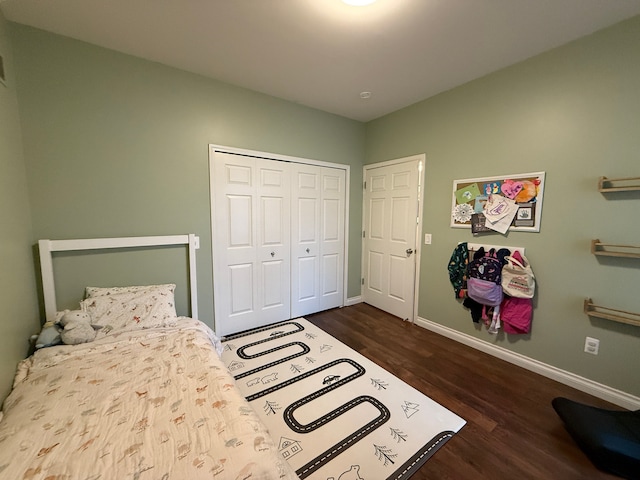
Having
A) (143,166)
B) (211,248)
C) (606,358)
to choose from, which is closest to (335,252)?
(211,248)

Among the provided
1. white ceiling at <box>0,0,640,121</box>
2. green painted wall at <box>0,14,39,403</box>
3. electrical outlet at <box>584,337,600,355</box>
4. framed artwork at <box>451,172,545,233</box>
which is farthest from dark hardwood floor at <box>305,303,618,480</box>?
white ceiling at <box>0,0,640,121</box>

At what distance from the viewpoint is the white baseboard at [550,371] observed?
1788 millimetres

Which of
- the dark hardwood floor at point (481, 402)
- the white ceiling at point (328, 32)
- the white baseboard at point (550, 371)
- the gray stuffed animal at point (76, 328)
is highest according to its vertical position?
the white ceiling at point (328, 32)

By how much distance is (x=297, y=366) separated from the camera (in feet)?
7.22

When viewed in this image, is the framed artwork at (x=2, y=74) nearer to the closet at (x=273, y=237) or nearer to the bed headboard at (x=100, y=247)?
the bed headboard at (x=100, y=247)

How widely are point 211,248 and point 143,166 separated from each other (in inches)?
36.5

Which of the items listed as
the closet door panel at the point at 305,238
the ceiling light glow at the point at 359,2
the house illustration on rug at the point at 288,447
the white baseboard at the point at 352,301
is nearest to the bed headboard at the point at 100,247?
the closet door panel at the point at 305,238

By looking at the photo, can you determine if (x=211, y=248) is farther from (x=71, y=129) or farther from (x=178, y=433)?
(x=178, y=433)

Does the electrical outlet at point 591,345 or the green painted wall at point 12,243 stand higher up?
the green painted wall at point 12,243

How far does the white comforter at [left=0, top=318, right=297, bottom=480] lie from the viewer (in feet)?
2.88

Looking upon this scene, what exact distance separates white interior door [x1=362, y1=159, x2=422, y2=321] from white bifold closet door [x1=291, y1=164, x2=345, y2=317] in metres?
0.42

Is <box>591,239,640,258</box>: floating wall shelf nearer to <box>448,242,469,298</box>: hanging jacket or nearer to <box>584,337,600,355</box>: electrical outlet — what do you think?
<box>584,337,600,355</box>: electrical outlet

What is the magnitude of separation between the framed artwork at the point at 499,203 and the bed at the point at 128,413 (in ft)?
8.09

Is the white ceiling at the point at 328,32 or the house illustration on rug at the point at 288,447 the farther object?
the white ceiling at the point at 328,32
